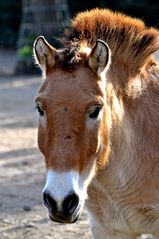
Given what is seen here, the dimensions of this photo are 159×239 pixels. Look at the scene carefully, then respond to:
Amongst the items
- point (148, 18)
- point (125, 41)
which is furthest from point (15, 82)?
point (125, 41)

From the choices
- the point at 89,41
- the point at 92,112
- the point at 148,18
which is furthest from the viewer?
the point at 148,18

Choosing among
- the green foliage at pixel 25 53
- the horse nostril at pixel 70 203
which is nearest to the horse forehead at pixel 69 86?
the horse nostril at pixel 70 203

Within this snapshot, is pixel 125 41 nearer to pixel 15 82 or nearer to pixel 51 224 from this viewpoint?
pixel 51 224

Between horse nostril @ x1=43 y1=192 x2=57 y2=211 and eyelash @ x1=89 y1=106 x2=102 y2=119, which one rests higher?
eyelash @ x1=89 y1=106 x2=102 y2=119

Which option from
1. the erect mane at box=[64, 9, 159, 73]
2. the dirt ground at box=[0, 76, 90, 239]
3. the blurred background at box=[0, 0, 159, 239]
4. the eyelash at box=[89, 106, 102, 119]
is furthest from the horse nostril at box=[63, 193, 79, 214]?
the dirt ground at box=[0, 76, 90, 239]

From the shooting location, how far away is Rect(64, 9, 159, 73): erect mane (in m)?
4.96

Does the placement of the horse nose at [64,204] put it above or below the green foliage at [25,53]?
above

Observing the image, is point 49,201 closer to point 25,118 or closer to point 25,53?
point 25,118

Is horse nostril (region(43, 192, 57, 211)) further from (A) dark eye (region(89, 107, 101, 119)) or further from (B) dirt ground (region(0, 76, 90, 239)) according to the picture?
(B) dirt ground (region(0, 76, 90, 239))

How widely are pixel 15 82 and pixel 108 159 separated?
1408 cm

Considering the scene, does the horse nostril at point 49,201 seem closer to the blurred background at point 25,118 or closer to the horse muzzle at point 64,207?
the horse muzzle at point 64,207

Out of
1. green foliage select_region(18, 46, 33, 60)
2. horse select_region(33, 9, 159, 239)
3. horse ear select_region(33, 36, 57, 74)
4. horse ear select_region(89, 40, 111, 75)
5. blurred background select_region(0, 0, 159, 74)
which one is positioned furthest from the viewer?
blurred background select_region(0, 0, 159, 74)

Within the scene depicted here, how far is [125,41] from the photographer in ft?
16.4

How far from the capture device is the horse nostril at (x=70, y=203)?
3.99m
